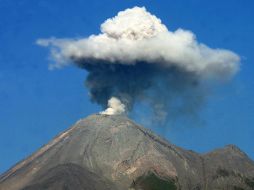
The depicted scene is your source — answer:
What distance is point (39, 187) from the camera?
191 meters

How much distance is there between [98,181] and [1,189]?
24.6m

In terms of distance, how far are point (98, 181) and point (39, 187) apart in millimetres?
16019

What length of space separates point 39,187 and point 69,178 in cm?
856

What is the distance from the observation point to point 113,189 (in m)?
196

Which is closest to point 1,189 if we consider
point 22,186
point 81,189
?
point 22,186

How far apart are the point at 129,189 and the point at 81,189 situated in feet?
46.1

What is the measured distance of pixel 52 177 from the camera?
19762 centimetres

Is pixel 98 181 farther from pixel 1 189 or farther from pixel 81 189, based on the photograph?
pixel 1 189

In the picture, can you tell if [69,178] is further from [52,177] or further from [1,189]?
[1,189]

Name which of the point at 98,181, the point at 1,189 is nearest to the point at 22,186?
the point at 1,189

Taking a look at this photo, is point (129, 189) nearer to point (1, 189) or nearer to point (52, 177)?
point (52, 177)

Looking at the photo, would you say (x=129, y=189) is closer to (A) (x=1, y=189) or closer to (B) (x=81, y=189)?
(B) (x=81, y=189)

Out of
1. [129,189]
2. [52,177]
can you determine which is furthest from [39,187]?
[129,189]

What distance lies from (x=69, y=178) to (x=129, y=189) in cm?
1572
